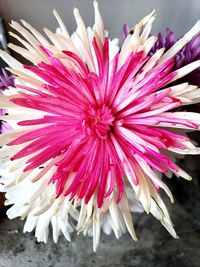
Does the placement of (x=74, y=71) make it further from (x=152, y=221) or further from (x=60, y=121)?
(x=152, y=221)

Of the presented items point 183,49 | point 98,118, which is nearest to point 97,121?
point 98,118

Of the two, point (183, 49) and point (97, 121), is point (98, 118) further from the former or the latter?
point (183, 49)

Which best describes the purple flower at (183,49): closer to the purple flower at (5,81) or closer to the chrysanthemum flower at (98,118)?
Result: the chrysanthemum flower at (98,118)

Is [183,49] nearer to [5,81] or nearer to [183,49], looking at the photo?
[183,49]

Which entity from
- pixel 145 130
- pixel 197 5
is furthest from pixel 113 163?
pixel 197 5

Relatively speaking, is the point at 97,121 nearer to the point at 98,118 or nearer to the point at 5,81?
the point at 98,118

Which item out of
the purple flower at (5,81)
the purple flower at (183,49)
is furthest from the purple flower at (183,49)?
the purple flower at (5,81)

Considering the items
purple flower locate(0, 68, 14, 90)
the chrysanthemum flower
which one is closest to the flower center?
the chrysanthemum flower

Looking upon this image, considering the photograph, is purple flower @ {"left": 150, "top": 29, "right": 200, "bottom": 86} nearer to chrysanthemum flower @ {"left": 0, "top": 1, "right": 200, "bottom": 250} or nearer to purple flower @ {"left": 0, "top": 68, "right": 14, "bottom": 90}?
chrysanthemum flower @ {"left": 0, "top": 1, "right": 200, "bottom": 250}

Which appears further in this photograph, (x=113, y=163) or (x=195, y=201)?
(x=195, y=201)
